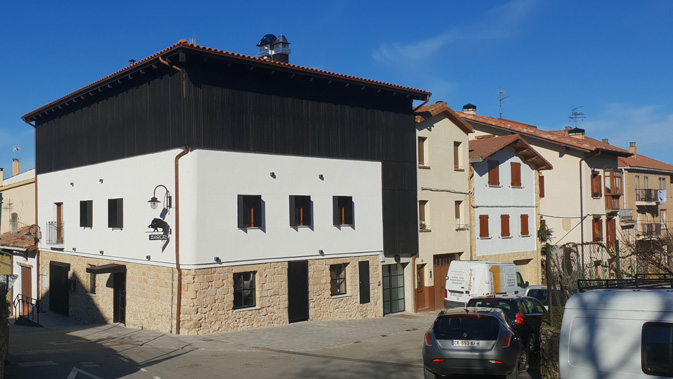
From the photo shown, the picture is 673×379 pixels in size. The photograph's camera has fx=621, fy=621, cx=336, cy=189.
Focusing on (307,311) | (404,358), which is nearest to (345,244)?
(307,311)

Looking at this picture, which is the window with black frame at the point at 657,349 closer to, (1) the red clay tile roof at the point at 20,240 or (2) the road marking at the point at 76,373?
(2) the road marking at the point at 76,373

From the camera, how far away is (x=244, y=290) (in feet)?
67.6

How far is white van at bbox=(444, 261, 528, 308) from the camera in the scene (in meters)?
24.3

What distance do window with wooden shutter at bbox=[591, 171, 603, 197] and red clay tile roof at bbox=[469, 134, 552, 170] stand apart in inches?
274

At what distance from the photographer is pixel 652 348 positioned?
6.94 m

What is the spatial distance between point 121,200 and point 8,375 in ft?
35.8

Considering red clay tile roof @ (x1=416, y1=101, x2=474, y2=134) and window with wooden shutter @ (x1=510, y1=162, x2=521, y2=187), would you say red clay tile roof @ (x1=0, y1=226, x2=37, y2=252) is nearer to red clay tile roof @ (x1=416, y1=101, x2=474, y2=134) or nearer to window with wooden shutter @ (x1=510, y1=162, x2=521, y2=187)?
red clay tile roof @ (x1=416, y1=101, x2=474, y2=134)

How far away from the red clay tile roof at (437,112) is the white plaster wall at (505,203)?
260 centimetres

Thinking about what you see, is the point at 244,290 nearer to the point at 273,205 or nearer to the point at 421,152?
the point at 273,205

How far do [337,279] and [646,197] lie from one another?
105ft

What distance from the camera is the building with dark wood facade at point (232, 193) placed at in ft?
64.6

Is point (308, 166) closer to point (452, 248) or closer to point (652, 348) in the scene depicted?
point (452, 248)

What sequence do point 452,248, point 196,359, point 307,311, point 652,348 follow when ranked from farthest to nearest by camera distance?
point 452,248 < point 307,311 < point 196,359 < point 652,348

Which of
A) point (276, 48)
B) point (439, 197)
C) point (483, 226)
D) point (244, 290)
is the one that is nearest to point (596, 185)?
point (483, 226)
